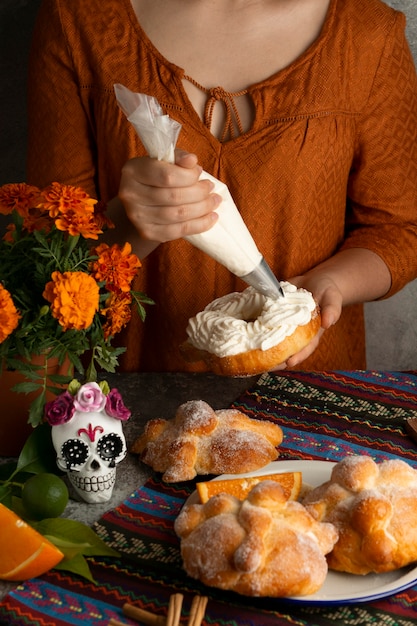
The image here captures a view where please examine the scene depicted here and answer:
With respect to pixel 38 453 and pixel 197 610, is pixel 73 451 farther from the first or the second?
pixel 197 610

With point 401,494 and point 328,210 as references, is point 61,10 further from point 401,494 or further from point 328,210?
point 401,494

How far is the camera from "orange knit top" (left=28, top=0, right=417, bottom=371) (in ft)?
4.99

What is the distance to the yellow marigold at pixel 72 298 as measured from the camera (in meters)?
0.99

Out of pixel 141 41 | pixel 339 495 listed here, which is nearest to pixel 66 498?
pixel 339 495

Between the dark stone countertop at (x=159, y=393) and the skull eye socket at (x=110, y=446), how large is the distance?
0.40ft

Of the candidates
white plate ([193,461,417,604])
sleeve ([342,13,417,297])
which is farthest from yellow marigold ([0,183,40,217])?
sleeve ([342,13,417,297])

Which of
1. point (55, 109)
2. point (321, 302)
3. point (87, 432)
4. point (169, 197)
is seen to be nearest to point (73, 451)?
point (87, 432)

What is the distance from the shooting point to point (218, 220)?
1.12m

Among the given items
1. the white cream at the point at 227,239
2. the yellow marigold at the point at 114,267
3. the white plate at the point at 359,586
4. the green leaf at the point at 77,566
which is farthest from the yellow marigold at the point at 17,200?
the white plate at the point at 359,586

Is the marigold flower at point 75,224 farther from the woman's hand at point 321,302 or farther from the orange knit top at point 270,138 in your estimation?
the orange knit top at point 270,138

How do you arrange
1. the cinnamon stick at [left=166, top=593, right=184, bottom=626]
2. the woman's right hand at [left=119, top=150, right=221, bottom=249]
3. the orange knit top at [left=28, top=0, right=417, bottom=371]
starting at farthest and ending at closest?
Result: the orange knit top at [left=28, top=0, right=417, bottom=371]
the woman's right hand at [left=119, top=150, right=221, bottom=249]
the cinnamon stick at [left=166, top=593, right=184, bottom=626]

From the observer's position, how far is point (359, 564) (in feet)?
3.06

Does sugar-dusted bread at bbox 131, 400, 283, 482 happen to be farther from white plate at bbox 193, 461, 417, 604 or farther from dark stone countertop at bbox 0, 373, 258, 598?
white plate at bbox 193, 461, 417, 604

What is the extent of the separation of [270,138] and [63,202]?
23.5 inches
